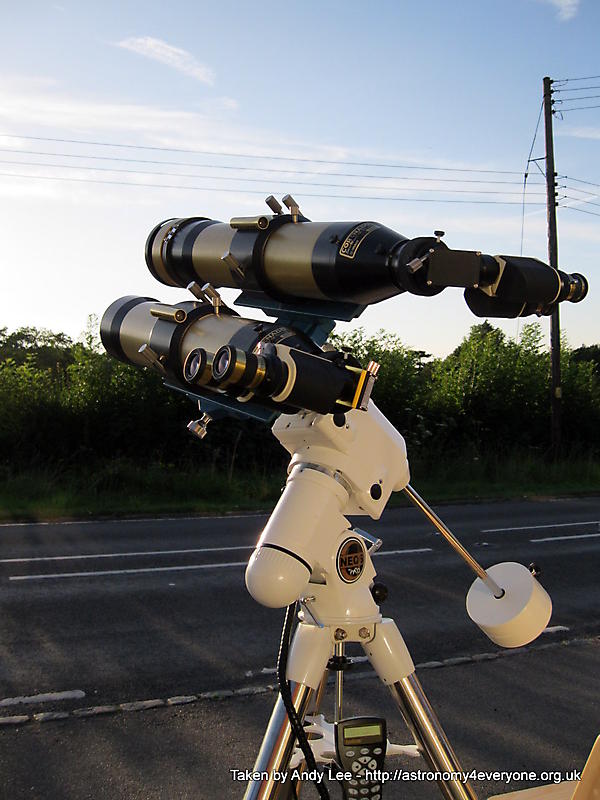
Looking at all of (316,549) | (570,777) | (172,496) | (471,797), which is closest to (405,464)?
(316,549)

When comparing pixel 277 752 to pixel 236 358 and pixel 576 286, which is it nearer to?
pixel 236 358

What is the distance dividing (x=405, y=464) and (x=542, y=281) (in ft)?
2.21

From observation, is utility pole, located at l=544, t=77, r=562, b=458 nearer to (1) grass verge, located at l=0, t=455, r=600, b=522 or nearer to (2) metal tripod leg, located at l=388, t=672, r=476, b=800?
(1) grass verge, located at l=0, t=455, r=600, b=522

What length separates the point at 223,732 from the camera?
15.4 feet

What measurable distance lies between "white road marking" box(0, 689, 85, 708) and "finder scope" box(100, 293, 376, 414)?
3.13m

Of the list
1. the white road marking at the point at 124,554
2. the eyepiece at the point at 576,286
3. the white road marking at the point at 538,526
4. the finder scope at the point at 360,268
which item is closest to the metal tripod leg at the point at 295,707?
the finder scope at the point at 360,268

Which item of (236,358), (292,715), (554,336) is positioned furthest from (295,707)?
(554,336)

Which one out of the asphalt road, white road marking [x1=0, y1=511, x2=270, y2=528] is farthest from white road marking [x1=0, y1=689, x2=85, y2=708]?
white road marking [x1=0, y1=511, x2=270, y2=528]

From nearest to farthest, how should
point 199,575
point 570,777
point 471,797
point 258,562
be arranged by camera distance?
point 258,562, point 471,797, point 570,777, point 199,575

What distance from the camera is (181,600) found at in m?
7.76

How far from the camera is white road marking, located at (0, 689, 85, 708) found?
16.8ft

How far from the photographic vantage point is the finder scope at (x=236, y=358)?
1.97 m

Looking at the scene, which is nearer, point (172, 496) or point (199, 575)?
point (199, 575)

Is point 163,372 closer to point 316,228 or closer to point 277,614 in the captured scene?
point 316,228
